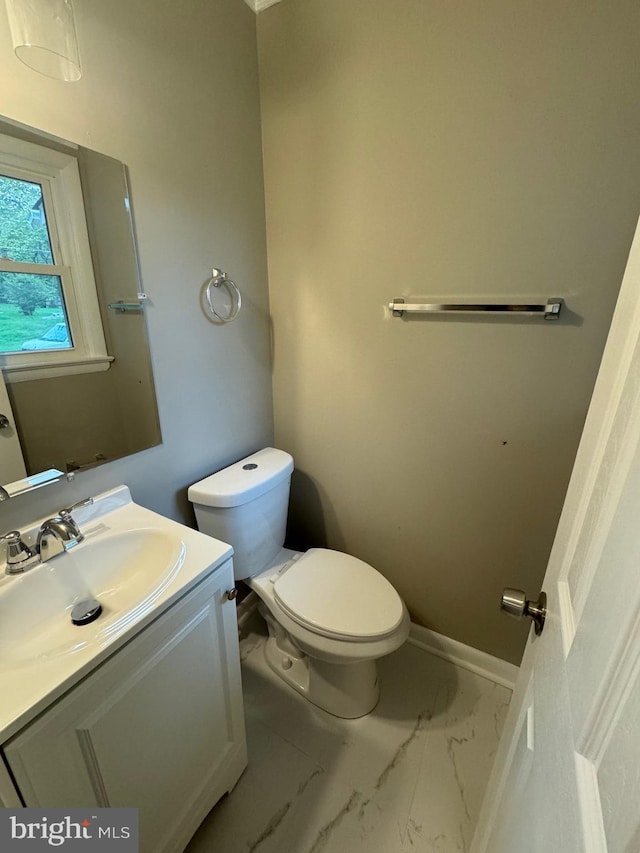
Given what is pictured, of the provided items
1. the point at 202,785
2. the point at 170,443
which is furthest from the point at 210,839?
the point at 170,443

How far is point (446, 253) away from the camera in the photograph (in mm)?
1216

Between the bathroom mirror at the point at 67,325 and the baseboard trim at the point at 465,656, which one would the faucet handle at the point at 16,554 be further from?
the baseboard trim at the point at 465,656

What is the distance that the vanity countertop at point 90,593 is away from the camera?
25.5 inches

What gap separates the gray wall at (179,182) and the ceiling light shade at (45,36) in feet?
0.39

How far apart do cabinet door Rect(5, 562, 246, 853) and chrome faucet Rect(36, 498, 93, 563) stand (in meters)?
0.32

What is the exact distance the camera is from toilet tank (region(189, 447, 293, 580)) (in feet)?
4.29

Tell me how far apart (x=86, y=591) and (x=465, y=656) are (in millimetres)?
1465

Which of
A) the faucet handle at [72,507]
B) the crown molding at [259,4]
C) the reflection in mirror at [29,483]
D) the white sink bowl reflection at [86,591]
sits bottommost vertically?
the white sink bowl reflection at [86,591]

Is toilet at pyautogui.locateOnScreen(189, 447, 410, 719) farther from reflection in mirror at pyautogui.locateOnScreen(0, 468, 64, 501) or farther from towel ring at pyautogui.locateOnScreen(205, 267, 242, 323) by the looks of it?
towel ring at pyautogui.locateOnScreen(205, 267, 242, 323)

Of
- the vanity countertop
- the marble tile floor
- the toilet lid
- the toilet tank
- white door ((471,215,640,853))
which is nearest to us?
white door ((471,215,640,853))

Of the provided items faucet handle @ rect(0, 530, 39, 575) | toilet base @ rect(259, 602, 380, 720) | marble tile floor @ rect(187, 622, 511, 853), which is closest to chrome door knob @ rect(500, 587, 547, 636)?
toilet base @ rect(259, 602, 380, 720)

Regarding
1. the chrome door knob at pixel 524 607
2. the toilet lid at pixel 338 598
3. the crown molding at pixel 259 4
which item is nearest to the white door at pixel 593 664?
the chrome door knob at pixel 524 607

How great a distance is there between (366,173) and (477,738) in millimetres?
2001

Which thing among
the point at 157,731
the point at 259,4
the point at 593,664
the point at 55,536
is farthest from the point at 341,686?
the point at 259,4
